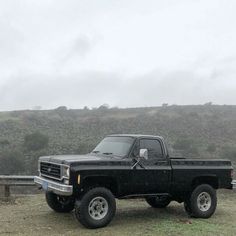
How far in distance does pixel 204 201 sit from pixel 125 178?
101 inches

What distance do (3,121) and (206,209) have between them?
44353mm

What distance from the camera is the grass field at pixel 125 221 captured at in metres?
9.69

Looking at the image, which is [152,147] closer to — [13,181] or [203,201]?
[203,201]

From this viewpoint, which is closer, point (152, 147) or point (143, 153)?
point (143, 153)

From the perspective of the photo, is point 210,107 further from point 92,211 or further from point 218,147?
point 92,211

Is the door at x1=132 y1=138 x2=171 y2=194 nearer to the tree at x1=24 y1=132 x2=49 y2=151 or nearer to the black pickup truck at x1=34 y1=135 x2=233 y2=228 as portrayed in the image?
the black pickup truck at x1=34 y1=135 x2=233 y2=228

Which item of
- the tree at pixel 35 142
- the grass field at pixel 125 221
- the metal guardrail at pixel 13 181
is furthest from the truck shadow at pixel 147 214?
the tree at pixel 35 142

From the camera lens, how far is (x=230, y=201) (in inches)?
579

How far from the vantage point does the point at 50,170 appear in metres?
10.5

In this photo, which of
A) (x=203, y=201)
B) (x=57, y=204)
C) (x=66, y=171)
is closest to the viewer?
(x=66, y=171)

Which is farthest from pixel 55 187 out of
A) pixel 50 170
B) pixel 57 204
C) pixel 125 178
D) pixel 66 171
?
pixel 57 204

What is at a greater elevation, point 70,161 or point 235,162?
point 70,161

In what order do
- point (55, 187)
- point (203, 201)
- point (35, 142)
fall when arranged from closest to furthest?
point (55, 187) < point (203, 201) < point (35, 142)

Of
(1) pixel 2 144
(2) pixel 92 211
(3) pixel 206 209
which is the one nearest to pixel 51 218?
(2) pixel 92 211
